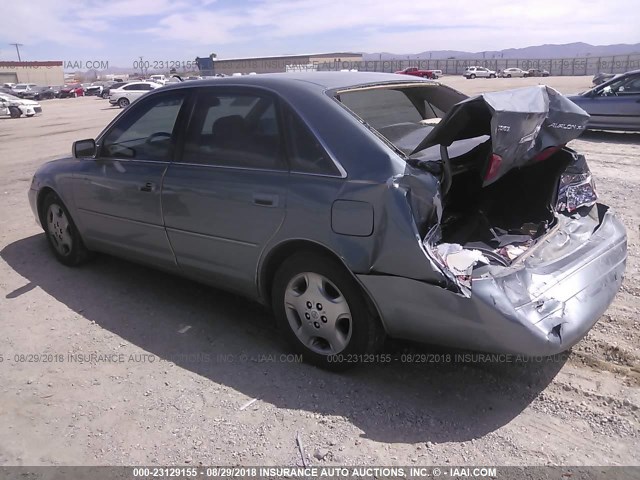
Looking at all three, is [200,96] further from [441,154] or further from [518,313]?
[518,313]

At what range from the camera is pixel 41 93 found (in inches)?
2349

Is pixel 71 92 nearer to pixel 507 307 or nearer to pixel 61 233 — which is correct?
pixel 61 233

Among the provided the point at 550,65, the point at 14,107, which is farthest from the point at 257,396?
the point at 550,65

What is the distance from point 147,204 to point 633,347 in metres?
3.50

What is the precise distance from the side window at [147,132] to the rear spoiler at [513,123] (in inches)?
77.0

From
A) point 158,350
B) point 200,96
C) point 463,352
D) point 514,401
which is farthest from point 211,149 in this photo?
point 514,401

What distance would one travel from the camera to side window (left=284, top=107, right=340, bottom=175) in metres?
3.15

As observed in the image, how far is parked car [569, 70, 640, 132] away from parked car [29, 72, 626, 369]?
9107 millimetres

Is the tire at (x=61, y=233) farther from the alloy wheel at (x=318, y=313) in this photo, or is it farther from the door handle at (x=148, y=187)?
the alloy wheel at (x=318, y=313)

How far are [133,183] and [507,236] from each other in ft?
9.09

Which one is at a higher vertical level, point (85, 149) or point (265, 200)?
point (85, 149)

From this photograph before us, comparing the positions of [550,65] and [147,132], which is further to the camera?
[550,65]

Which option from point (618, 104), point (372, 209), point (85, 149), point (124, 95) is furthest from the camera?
point (124, 95)

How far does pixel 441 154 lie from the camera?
10.0ft
